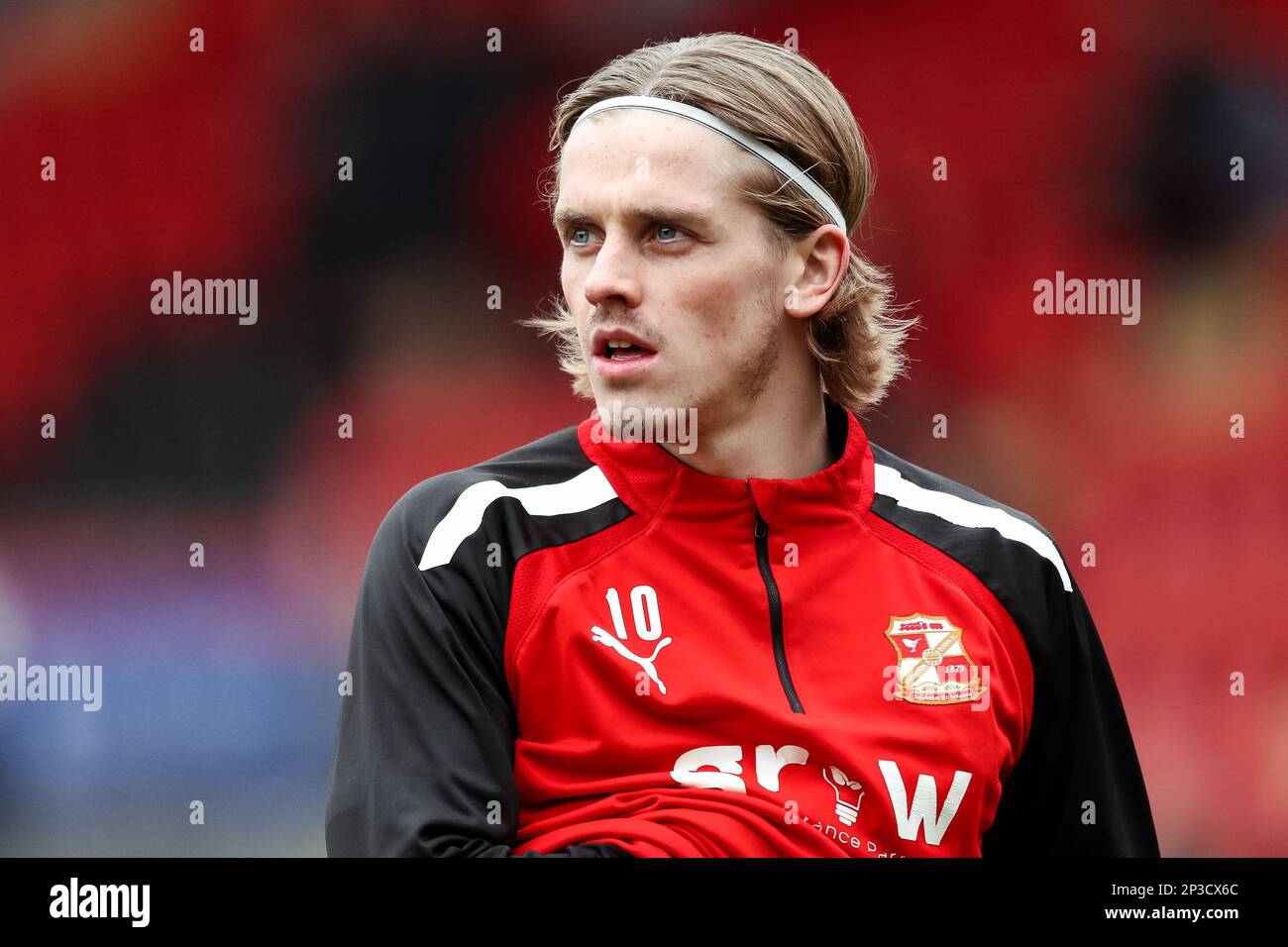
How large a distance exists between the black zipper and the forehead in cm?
50

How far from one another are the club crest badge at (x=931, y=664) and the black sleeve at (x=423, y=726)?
54 cm

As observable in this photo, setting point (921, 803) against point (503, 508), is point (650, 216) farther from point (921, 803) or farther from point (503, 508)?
point (921, 803)

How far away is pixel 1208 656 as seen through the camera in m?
4.77

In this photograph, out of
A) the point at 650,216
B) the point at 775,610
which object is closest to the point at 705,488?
the point at 775,610

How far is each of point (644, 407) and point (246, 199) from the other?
121 inches

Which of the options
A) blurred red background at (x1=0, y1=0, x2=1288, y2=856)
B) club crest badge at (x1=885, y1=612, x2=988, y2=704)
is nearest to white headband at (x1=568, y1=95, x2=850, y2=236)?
club crest badge at (x1=885, y1=612, x2=988, y2=704)

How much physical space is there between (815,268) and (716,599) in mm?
605

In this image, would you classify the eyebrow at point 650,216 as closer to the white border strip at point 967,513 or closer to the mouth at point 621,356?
the mouth at point 621,356

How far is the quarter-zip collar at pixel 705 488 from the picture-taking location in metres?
2.34

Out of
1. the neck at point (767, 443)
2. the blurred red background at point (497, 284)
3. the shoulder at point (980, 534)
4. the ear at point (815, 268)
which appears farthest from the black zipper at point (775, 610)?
the blurred red background at point (497, 284)

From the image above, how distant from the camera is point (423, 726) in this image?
2064mm

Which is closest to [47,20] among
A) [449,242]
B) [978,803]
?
[449,242]

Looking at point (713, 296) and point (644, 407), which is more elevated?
point (713, 296)

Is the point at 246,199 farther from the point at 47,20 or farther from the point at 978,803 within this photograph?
the point at 978,803
